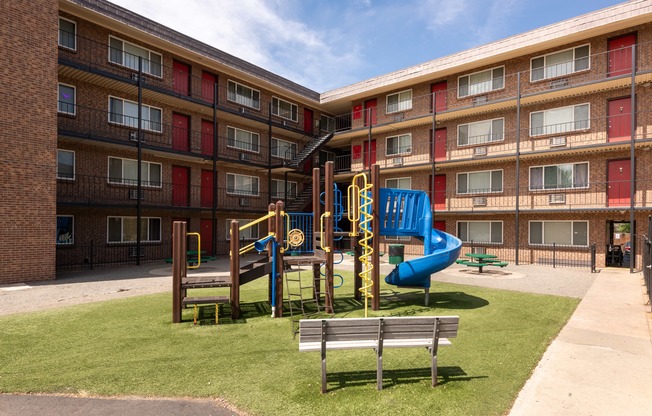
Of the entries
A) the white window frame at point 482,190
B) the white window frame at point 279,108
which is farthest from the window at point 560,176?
the white window frame at point 279,108

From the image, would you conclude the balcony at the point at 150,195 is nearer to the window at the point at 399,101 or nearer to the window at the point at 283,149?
the window at the point at 283,149

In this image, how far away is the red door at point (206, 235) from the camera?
2546 cm

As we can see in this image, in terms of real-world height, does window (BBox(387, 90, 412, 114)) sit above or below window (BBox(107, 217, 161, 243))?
above

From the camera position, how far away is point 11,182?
13.6 meters

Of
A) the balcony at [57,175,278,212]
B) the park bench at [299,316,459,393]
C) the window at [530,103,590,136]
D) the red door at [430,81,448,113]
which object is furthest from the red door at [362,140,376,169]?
the park bench at [299,316,459,393]

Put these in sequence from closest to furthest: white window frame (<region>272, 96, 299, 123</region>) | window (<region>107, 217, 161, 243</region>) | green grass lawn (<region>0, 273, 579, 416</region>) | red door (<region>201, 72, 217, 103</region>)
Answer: green grass lawn (<region>0, 273, 579, 416</region>)
window (<region>107, 217, 161, 243</region>)
red door (<region>201, 72, 217, 103</region>)
white window frame (<region>272, 96, 299, 123</region>)

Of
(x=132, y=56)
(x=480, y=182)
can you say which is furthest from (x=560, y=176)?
(x=132, y=56)

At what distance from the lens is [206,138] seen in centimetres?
2580

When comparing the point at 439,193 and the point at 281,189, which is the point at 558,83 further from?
the point at 281,189

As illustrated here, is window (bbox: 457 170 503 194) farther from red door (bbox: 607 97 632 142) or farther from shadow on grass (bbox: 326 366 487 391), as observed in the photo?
shadow on grass (bbox: 326 366 487 391)

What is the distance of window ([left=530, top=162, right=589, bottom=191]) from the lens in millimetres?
21145

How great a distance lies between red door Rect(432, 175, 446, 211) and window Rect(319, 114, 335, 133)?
12.2 metres

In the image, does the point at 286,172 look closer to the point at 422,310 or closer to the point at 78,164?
the point at 78,164

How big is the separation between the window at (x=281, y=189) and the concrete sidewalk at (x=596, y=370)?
79.0 ft
